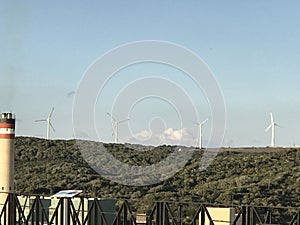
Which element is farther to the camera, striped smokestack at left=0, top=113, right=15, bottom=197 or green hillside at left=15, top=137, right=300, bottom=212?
green hillside at left=15, top=137, right=300, bottom=212

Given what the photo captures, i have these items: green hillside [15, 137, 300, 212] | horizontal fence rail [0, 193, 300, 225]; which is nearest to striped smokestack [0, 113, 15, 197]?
horizontal fence rail [0, 193, 300, 225]

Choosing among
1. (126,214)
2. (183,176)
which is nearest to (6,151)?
(126,214)

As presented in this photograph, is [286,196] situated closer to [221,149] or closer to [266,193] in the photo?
[266,193]

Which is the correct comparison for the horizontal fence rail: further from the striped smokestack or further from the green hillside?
the green hillside

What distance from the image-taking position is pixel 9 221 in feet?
76.6

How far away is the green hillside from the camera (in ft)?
156

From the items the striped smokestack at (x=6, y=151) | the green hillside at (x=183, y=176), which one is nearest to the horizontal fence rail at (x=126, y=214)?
the striped smokestack at (x=6, y=151)

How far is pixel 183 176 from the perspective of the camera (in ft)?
196

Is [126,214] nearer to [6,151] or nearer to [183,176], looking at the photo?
[6,151]

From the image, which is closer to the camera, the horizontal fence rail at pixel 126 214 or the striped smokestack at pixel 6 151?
the horizontal fence rail at pixel 126 214

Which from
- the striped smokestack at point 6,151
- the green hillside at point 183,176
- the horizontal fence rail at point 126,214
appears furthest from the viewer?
the green hillside at point 183,176

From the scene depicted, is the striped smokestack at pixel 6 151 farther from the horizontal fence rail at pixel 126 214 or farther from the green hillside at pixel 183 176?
the green hillside at pixel 183 176

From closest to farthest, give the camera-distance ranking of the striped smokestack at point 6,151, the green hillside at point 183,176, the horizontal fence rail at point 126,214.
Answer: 1. the horizontal fence rail at point 126,214
2. the striped smokestack at point 6,151
3. the green hillside at point 183,176

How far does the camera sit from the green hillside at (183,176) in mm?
47656
